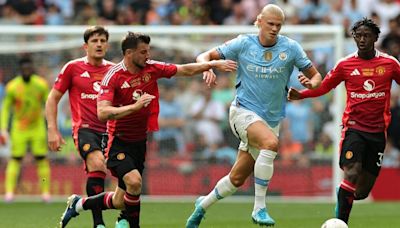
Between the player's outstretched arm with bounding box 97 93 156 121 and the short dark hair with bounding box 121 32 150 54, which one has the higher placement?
the short dark hair with bounding box 121 32 150 54

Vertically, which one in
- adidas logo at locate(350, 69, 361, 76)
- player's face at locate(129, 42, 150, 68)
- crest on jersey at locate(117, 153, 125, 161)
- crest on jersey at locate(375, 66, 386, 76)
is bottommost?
crest on jersey at locate(117, 153, 125, 161)

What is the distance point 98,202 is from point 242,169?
5.36 ft

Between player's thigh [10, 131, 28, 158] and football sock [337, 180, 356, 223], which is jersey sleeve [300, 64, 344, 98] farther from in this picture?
player's thigh [10, 131, 28, 158]

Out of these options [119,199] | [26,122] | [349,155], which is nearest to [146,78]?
[119,199]

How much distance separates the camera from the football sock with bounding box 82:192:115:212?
1217 cm

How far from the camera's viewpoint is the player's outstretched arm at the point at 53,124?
516 inches

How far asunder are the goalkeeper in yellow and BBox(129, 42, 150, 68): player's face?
Answer: 8059 millimetres

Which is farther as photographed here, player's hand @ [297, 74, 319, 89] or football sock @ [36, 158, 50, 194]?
football sock @ [36, 158, 50, 194]

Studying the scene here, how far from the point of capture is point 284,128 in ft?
69.5

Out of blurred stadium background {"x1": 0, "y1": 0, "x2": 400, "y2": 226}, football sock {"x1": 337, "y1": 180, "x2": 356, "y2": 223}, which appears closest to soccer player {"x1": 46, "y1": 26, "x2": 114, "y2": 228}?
football sock {"x1": 337, "y1": 180, "x2": 356, "y2": 223}

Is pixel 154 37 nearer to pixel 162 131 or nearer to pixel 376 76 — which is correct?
pixel 162 131

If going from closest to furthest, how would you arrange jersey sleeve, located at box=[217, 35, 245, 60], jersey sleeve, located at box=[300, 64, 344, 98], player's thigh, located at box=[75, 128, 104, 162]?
jersey sleeve, located at box=[217, 35, 245, 60]
jersey sleeve, located at box=[300, 64, 344, 98]
player's thigh, located at box=[75, 128, 104, 162]

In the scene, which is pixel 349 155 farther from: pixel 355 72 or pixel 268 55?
pixel 268 55

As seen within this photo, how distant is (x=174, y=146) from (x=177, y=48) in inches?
73.4
